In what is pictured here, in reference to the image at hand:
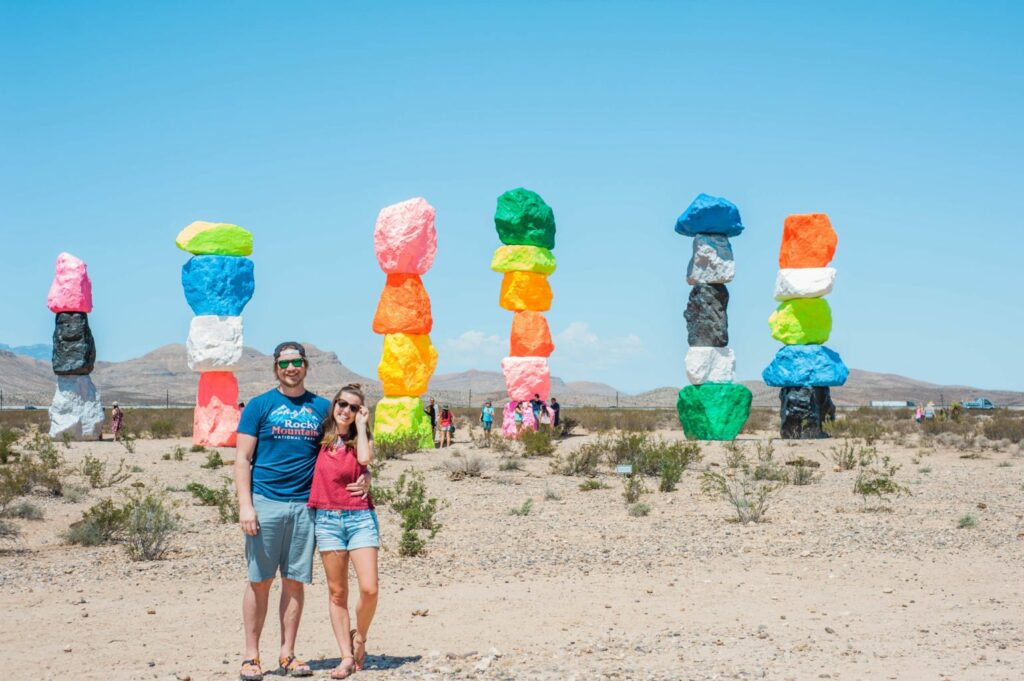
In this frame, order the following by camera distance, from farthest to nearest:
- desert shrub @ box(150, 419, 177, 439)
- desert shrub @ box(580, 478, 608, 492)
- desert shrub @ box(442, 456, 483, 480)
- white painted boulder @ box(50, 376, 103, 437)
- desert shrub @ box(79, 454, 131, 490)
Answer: desert shrub @ box(150, 419, 177, 439) → white painted boulder @ box(50, 376, 103, 437) → desert shrub @ box(442, 456, 483, 480) → desert shrub @ box(79, 454, 131, 490) → desert shrub @ box(580, 478, 608, 492)

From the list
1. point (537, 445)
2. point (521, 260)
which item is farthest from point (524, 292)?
point (537, 445)

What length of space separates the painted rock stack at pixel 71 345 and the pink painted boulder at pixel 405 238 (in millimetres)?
8108

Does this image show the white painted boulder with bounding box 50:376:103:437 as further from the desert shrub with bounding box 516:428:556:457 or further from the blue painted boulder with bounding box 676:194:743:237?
the blue painted boulder with bounding box 676:194:743:237

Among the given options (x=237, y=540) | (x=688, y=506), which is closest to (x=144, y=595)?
(x=237, y=540)

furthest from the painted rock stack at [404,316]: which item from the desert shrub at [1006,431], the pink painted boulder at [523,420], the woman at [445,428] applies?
the desert shrub at [1006,431]

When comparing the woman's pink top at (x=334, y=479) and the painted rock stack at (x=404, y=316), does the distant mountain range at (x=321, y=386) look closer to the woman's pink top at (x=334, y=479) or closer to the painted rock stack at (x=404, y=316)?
the painted rock stack at (x=404, y=316)

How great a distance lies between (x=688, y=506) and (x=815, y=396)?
12.4 metres

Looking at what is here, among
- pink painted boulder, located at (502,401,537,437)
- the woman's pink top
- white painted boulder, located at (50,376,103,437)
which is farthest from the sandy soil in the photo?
white painted boulder, located at (50,376,103,437)

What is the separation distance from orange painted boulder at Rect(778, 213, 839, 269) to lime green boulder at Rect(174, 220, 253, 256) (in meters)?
13.0

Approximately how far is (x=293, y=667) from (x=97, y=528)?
604 cm

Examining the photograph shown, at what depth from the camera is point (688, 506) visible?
1330 cm

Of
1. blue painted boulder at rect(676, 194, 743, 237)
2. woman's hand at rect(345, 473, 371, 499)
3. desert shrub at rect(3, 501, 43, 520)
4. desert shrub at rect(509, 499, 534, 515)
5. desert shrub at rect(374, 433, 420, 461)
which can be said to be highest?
blue painted boulder at rect(676, 194, 743, 237)

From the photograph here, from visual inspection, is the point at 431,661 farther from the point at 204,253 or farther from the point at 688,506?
the point at 204,253

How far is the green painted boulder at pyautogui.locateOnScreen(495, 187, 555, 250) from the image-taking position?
25359 mm
